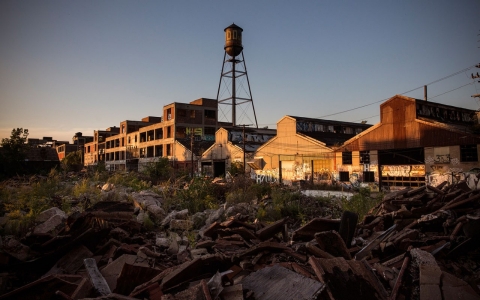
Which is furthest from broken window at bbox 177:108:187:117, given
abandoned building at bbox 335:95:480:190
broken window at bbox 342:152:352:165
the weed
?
the weed

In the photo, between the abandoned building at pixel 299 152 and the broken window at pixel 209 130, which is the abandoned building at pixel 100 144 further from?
the abandoned building at pixel 299 152

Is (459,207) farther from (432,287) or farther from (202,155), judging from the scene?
(202,155)

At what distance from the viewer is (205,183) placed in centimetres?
1388

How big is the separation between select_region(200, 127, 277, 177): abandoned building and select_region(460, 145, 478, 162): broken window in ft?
59.1

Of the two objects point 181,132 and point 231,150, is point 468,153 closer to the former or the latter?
point 231,150

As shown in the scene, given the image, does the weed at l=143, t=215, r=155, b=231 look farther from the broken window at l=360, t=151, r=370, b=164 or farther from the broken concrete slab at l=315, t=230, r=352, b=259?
the broken window at l=360, t=151, r=370, b=164

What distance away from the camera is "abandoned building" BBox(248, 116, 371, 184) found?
27.1 metres

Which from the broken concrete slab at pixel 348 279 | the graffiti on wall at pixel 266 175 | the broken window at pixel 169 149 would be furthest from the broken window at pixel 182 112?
the broken concrete slab at pixel 348 279

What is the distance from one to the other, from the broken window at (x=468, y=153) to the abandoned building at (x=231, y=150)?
59.1 ft

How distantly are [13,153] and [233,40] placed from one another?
83.9 feet

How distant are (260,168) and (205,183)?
1900cm

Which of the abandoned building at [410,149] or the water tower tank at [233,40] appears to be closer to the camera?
the abandoned building at [410,149]

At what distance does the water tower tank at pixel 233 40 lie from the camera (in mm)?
37125

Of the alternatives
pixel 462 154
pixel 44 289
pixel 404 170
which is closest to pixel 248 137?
pixel 404 170
